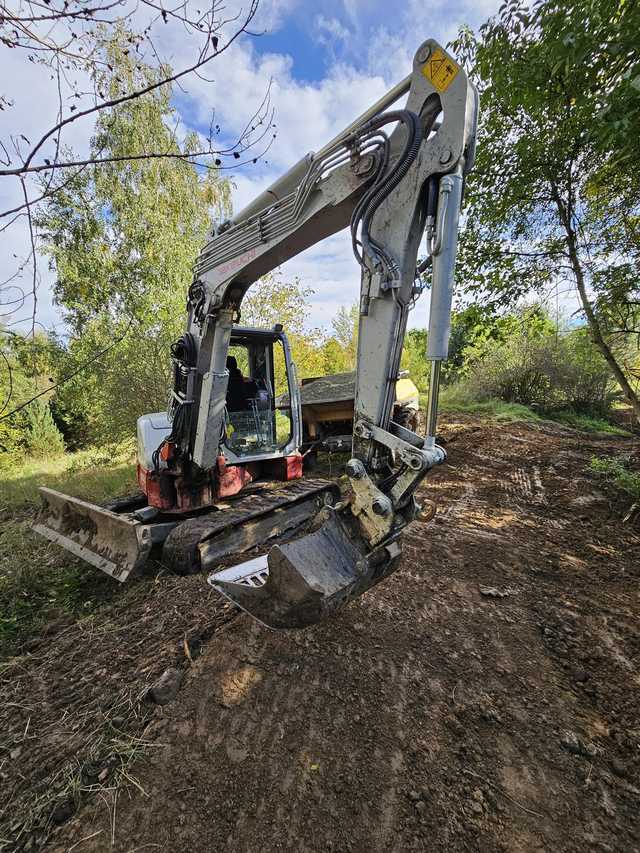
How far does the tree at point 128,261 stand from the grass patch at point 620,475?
10306 millimetres

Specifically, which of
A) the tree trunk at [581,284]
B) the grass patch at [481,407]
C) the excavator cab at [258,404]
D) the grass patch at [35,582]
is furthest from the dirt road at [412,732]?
the grass patch at [481,407]

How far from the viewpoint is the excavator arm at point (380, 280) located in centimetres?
189

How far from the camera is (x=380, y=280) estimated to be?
214cm

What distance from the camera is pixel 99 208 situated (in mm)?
12656

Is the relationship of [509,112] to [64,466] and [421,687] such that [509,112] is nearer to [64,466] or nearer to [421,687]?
[421,687]

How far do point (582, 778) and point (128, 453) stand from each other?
1240 cm

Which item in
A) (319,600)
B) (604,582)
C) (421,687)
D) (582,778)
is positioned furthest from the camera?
(604,582)

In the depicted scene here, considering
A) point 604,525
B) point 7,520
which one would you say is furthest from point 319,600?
point 7,520

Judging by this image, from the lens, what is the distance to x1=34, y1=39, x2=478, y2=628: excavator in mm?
1919

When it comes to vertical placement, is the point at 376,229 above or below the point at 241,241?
below

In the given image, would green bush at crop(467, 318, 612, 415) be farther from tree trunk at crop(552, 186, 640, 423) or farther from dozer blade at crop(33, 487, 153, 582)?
dozer blade at crop(33, 487, 153, 582)

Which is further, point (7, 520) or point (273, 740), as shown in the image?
point (7, 520)

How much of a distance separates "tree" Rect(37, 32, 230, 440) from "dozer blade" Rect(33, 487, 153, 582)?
23.8 ft

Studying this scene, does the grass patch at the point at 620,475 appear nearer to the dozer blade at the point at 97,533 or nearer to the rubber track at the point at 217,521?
the rubber track at the point at 217,521
